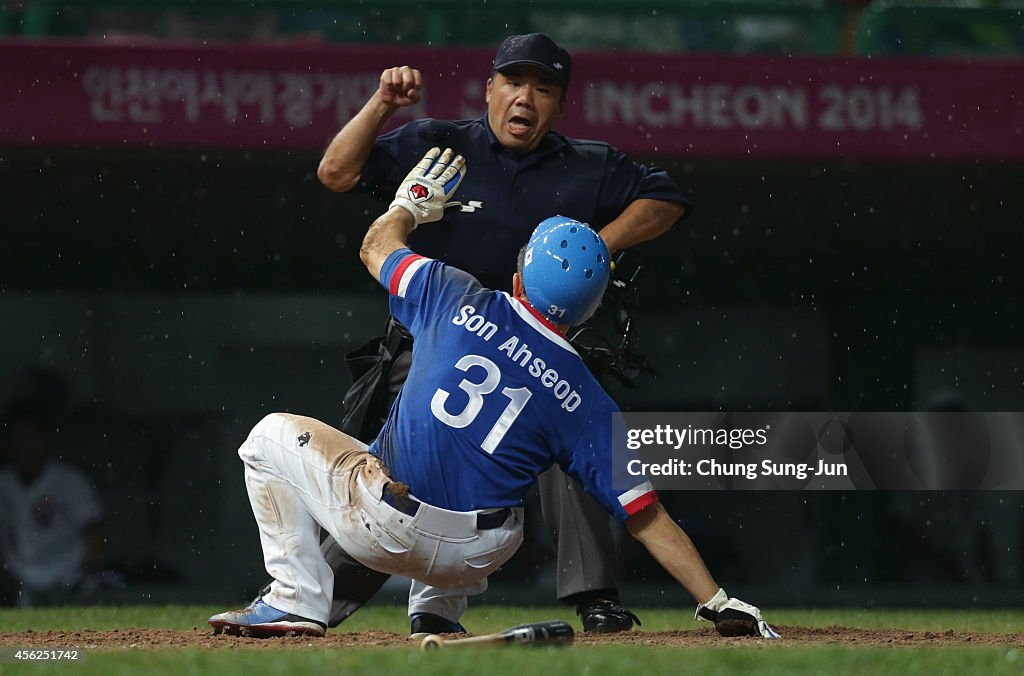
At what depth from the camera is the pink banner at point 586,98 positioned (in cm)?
858

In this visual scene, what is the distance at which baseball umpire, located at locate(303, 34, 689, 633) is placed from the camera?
215 inches

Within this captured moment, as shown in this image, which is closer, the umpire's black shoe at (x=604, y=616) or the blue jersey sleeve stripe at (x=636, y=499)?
the blue jersey sleeve stripe at (x=636, y=499)

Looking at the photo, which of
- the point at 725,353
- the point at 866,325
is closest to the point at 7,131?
the point at 725,353

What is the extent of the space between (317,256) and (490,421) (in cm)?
703

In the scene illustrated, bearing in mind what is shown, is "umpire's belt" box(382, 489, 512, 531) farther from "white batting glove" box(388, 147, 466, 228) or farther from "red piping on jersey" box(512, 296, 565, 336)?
"white batting glove" box(388, 147, 466, 228)

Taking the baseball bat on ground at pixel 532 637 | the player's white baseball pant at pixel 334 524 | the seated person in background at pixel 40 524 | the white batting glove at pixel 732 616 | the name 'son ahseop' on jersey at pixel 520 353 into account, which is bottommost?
the seated person in background at pixel 40 524

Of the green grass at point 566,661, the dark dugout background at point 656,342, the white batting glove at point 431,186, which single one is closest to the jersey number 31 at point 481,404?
the green grass at point 566,661

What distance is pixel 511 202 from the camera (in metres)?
5.64

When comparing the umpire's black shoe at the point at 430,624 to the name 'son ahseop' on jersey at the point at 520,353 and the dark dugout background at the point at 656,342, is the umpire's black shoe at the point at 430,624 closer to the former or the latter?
the name 'son ahseop' on jersey at the point at 520,353

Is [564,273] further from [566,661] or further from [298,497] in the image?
[566,661]

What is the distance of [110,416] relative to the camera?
1094 cm

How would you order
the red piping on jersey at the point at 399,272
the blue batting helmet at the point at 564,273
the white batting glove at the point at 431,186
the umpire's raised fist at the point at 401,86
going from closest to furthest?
the blue batting helmet at the point at 564,273 → the red piping on jersey at the point at 399,272 → the white batting glove at the point at 431,186 → the umpire's raised fist at the point at 401,86

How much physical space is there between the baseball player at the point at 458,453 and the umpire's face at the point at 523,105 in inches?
36.2

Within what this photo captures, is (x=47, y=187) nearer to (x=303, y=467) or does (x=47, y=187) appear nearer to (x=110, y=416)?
(x=110, y=416)
